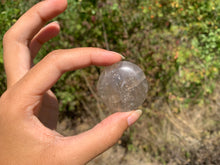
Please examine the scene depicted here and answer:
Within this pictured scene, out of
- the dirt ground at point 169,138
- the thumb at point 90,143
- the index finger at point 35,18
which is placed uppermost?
the index finger at point 35,18

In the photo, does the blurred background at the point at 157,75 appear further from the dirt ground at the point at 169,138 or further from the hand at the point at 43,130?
the hand at the point at 43,130

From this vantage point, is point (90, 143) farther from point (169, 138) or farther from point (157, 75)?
point (157, 75)

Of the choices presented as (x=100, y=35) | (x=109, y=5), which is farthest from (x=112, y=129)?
(x=109, y=5)

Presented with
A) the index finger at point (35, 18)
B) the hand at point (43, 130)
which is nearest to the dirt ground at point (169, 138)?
the hand at point (43, 130)

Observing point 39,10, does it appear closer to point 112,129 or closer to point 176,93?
point 112,129

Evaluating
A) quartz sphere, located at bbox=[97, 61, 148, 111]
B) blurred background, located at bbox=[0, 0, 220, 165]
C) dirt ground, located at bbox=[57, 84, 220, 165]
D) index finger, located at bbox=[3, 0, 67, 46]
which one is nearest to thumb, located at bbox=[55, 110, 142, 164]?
quartz sphere, located at bbox=[97, 61, 148, 111]

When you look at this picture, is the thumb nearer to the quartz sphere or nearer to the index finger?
the quartz sphere
